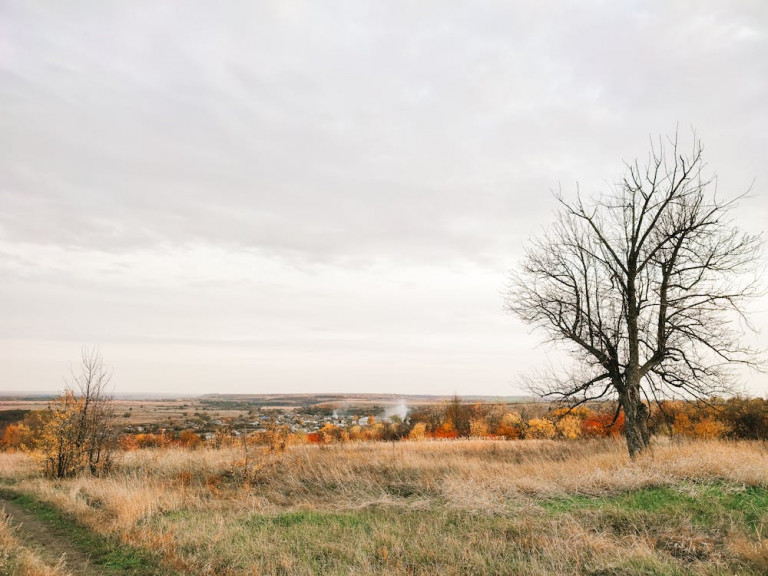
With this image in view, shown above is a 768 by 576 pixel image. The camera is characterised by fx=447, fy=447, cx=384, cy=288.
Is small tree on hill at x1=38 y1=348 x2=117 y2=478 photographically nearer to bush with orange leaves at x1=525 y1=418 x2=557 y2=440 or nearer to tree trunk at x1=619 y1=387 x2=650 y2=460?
tree trunk at x1=619 y1=387 x2=650 y2=460

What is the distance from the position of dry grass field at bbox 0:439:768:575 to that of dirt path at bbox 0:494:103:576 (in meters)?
0.50

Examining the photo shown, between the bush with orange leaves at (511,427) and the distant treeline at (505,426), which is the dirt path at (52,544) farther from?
the bush with orange leaves at (511,427)

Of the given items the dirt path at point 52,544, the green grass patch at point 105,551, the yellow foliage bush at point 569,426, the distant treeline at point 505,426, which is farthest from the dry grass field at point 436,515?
the yellow foliage bush at point 569,426

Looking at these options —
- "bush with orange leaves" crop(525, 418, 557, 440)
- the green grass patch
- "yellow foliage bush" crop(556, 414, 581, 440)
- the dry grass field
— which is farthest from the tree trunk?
"yellow foliage bush" crop(556, 414, 581, 440)

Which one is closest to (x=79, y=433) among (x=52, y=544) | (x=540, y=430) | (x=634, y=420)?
(x=52, y=544)

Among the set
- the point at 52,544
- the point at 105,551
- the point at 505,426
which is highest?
the point at 105,551

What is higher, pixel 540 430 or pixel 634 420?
pixel 634 420

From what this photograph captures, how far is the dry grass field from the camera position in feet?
22.6

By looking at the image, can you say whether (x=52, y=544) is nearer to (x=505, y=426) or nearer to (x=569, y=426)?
(x=569, y=426)

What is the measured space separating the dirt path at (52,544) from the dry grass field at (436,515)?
19.6 inches

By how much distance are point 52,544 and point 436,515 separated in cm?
824

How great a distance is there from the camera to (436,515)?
9.98 metres

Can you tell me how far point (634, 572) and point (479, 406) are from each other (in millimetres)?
75823

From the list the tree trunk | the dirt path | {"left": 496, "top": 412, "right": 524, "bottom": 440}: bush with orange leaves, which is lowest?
{"left": 496, "top": 412, "right": 524, "bottom": 440}: bush with orange leaves
